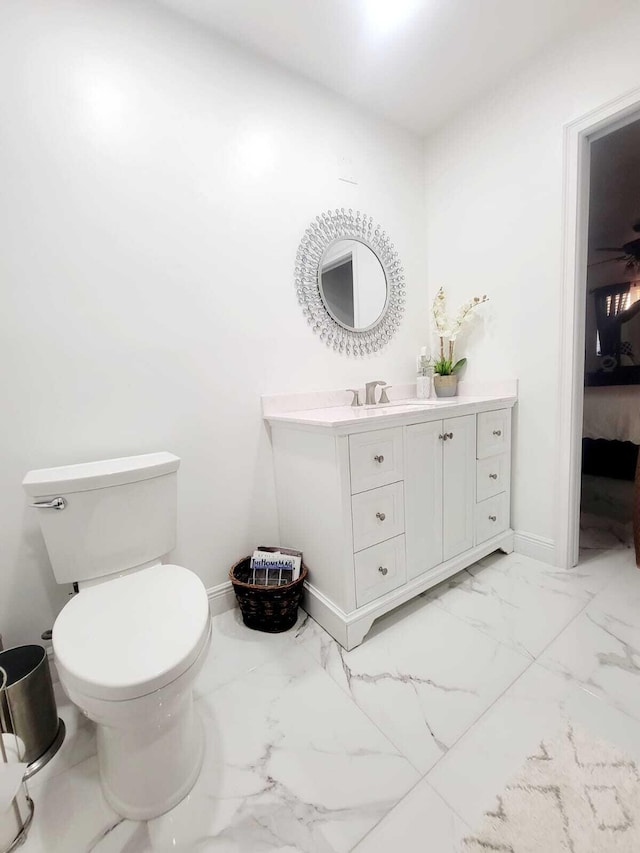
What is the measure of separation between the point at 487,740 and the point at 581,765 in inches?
8.3

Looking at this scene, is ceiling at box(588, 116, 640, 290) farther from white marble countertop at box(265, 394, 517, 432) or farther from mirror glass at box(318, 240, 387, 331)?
mirror glass at box(318, 240, 387, 331)

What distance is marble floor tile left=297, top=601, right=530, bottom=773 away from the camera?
3.30 feet

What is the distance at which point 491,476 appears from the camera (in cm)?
178

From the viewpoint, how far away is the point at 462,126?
6.24ft

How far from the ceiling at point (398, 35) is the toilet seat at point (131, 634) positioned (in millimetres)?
2005

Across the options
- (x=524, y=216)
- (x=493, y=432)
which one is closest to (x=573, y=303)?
(x=524, y=216)

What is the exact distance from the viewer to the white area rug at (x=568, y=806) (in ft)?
2.45

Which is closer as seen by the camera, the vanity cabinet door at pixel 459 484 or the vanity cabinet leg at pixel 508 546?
the vanity cabinet door at pixel 459 484

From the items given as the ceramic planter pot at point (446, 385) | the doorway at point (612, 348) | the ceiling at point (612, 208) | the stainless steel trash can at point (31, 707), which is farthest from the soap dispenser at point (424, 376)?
the stainless steel trash can at point (31, 707)

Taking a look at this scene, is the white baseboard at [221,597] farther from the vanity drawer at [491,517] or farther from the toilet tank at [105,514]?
the vanity drawer at [491,517]

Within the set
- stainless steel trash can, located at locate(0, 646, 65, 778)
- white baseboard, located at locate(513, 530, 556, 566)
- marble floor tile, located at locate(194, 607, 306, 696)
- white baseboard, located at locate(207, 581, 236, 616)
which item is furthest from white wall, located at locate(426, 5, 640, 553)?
stainless steel trash can, located at locate(0, 646, 65, 778)

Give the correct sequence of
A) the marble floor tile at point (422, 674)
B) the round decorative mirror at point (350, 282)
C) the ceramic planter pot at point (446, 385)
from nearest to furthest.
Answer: the marble floor tile at point (422, 674)
the round decorative mirror at point (350, 282)
the ceramic planter pot at point (446, 385)

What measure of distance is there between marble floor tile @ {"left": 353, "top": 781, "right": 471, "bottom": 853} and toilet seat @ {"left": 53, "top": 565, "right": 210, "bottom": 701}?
56cm

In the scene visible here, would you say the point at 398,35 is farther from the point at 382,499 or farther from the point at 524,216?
the point at 382,499
